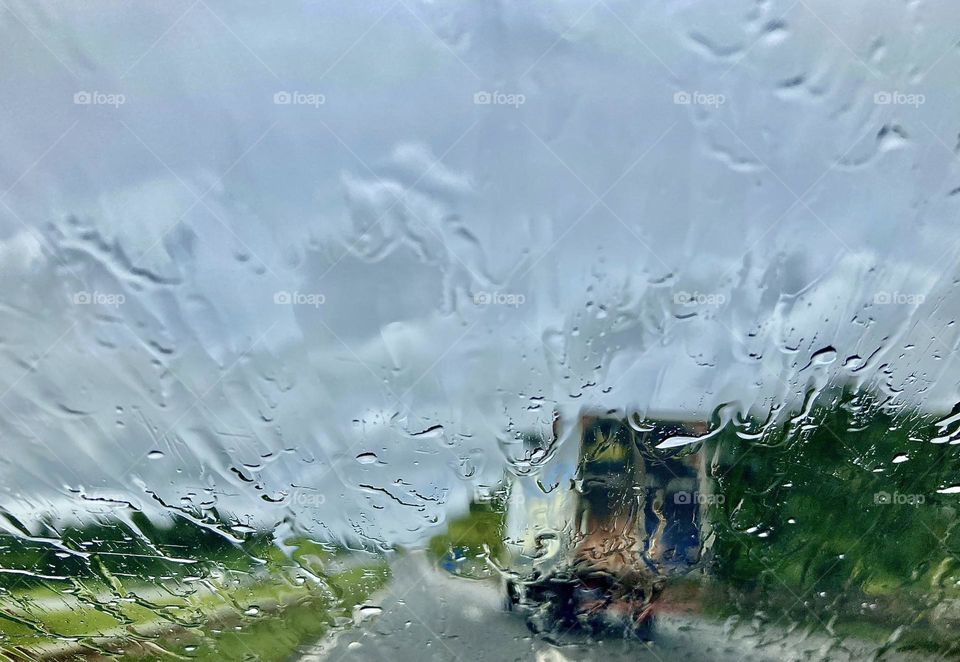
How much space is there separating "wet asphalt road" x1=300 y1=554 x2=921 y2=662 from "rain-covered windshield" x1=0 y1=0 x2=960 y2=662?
3.4 inches

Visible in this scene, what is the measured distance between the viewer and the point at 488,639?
3.37 feet

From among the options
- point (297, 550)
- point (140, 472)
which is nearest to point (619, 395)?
point (297, 550)

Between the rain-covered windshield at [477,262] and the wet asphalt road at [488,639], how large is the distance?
0.28 ft

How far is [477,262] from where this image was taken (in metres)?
0.94

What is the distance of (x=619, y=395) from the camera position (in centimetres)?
94

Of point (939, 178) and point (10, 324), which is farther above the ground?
point (939, 178)

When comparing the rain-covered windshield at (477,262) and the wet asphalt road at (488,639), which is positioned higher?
the rain-covered windshield at (477,262)

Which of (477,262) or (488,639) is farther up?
(477,262)

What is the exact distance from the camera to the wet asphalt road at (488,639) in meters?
1.00

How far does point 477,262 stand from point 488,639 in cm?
88

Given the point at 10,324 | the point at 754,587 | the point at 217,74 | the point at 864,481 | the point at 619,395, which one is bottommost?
the point at 754,587

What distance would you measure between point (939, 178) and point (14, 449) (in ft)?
6.92

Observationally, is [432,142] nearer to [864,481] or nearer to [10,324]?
[10,324]

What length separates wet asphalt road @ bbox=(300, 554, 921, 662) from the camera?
3.27 ft
